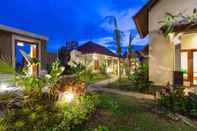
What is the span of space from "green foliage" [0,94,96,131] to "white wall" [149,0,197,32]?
783 cm

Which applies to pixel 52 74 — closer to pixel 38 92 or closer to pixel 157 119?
pixel 38 92

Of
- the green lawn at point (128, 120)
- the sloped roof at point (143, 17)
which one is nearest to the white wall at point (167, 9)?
the sloped roof at point (143, 17)

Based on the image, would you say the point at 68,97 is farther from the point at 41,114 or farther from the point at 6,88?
the point at 6,88

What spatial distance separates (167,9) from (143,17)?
1857mm

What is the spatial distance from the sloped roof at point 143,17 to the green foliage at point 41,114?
827 cm

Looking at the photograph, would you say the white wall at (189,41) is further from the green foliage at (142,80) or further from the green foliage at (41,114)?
the green foliage at (41,114)

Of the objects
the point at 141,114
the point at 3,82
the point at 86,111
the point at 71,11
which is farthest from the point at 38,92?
the point at 71,11

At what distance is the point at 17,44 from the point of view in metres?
12.9

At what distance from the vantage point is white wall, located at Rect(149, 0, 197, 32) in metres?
11.4

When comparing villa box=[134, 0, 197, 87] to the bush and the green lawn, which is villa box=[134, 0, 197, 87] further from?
the bush

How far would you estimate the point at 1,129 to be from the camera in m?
5.17

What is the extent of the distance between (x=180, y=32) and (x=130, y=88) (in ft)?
16.4

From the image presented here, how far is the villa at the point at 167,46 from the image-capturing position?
1165 cm

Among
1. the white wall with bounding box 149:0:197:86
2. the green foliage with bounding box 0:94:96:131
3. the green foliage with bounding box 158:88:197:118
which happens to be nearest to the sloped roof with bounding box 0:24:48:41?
the green foliage with bounding box 0:94:96:131
